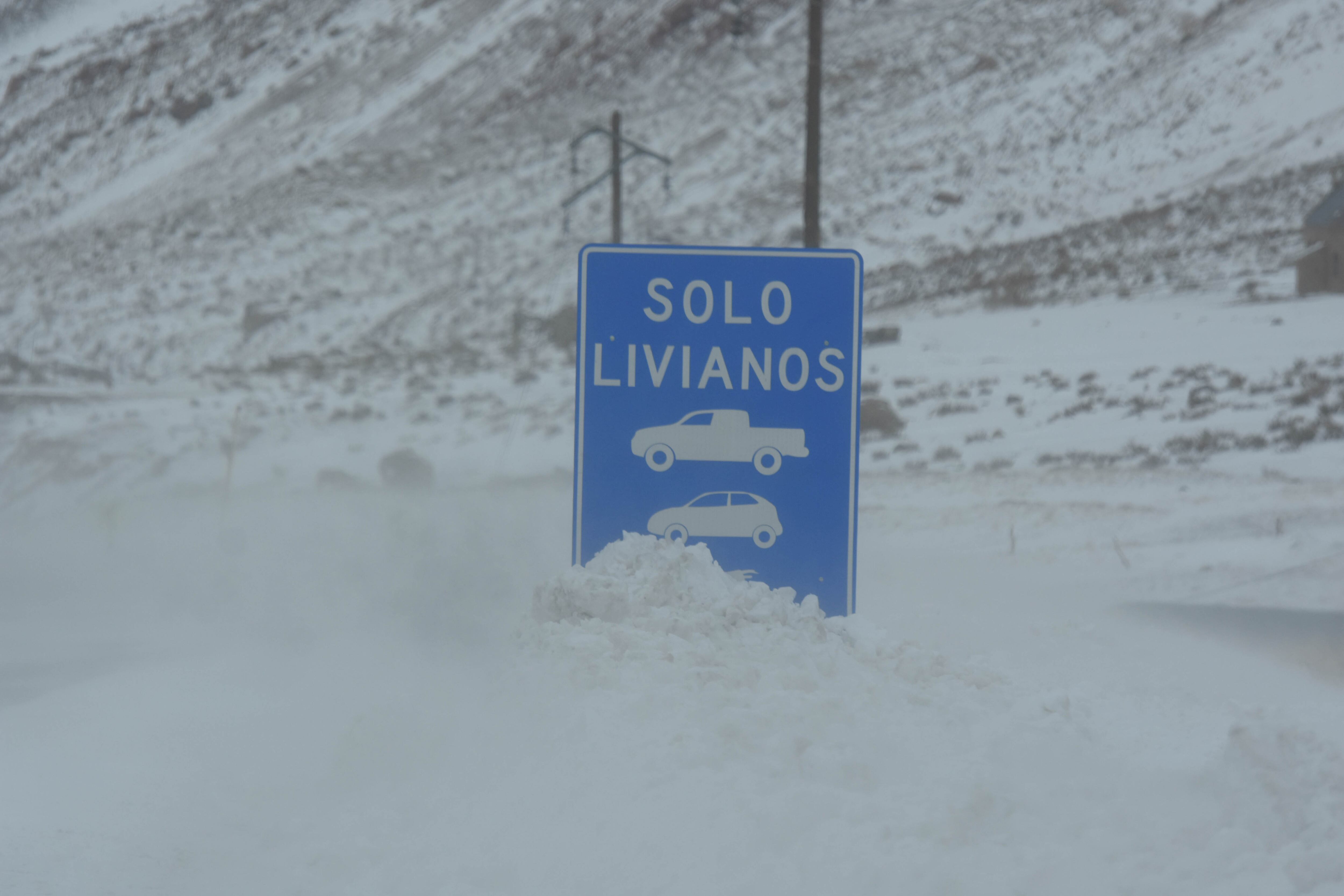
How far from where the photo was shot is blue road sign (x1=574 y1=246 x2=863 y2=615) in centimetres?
411

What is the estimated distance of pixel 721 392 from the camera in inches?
162

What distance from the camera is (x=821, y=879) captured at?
9.58 feet

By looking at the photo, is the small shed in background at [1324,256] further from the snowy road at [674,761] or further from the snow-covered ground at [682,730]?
the snowy road at [674,761]

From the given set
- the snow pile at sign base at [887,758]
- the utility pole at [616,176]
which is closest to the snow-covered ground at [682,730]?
the snow pile at sign base at [887,758]

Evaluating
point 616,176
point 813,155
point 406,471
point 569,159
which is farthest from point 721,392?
point 569,159

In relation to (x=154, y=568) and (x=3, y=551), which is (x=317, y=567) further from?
(x=3, y=551)

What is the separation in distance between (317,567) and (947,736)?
7.02m

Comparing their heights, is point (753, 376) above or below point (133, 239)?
below

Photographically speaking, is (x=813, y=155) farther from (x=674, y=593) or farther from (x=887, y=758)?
(x=887, y=758)

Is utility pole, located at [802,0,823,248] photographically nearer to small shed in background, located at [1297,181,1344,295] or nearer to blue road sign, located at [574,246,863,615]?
blue road sign, located at [574,246,863,615]

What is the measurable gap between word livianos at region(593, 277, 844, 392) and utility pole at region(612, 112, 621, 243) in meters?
18.8

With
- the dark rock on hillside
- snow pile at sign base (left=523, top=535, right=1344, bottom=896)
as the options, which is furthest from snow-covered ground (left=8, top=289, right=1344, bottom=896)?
the dark rock on hillside

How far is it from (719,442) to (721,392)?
0.17m

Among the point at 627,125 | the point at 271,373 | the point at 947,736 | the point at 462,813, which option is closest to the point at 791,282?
the point at 947,736
